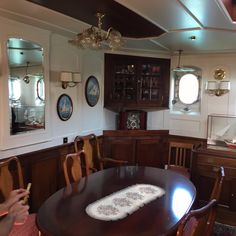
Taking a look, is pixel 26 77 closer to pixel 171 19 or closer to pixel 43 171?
pixel 43 171

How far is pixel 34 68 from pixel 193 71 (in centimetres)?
268

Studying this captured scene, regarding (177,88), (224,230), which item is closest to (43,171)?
(224,230)

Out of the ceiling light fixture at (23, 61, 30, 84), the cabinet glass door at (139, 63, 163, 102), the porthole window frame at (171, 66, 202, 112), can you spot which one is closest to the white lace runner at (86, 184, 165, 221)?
the ceiling light fixture at (23, 61, 30, 84)

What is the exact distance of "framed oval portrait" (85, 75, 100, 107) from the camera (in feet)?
12.3

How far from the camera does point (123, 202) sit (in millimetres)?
1917

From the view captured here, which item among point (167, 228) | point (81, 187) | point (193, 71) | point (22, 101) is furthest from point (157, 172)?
point (193, 71)

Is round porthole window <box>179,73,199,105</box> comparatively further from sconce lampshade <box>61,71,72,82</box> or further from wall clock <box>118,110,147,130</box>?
sconce lampshade <box>61,71,72,82</box>

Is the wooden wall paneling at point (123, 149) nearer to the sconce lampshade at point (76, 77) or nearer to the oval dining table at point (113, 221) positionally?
the sconce lampshade at point (76, 77)

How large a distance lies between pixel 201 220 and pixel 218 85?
9.94 feet

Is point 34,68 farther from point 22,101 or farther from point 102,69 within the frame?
point 102,69

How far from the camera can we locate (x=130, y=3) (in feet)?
6.58

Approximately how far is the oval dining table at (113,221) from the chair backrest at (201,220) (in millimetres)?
219

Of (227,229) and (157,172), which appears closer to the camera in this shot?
(157,172)

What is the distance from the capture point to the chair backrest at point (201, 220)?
3.94ft
